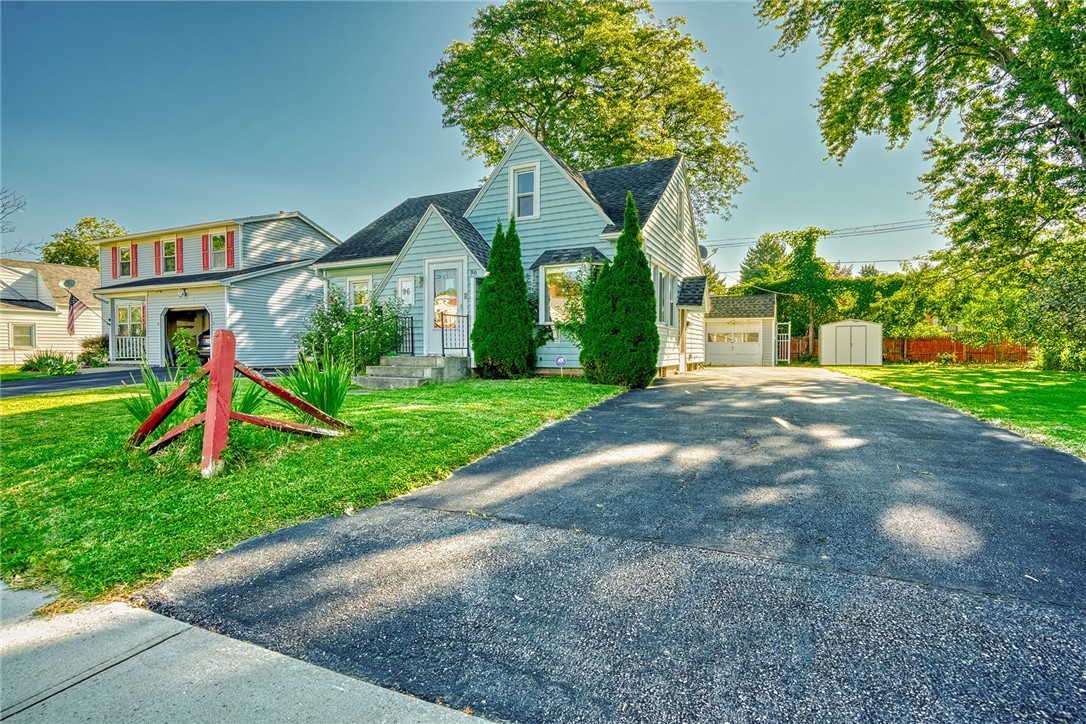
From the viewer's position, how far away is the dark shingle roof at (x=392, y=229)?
15.3 metres

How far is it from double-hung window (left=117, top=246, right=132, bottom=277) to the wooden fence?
1477 inches

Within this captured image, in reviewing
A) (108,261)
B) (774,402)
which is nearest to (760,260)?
(774,402)

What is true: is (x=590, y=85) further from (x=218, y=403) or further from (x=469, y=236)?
(x=218, y=403)

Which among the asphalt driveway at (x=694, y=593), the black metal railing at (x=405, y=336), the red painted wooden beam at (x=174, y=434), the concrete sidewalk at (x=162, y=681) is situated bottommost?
the concrete sidewalk at (x=162, y=681)

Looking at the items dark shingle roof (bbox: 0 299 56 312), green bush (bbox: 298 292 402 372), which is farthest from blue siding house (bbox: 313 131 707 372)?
dark shingle roof (bbox: 0 299 56 312)

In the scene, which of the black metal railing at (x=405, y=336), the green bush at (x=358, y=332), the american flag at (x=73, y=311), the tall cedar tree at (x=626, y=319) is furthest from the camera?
the american flag at (x=73, y=311)

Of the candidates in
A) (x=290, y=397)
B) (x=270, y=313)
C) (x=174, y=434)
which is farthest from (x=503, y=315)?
(x=270, y=313)

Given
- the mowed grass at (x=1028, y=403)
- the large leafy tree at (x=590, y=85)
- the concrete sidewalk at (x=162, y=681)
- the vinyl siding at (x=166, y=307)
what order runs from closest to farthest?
the concrete sidewalk at (x=162, y=681)
the mowed grass at (x=1028, y=403)
the vinyl siding at (x=166, y=307)
the large leafy tree at (x=590, y=85)

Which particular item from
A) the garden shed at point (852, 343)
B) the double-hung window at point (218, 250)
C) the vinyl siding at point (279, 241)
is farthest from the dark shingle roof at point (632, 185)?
the double-hung window at point (218, 250)

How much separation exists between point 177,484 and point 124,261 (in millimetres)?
26767

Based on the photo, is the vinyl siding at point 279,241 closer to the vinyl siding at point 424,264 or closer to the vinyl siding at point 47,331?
the vinyl siding at point 424,264

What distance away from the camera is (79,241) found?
38625 millimetres

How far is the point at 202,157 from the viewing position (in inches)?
704

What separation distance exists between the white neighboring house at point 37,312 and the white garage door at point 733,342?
3331 cm
